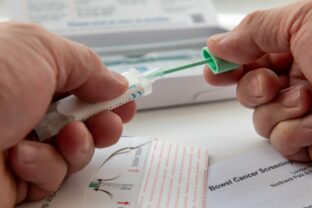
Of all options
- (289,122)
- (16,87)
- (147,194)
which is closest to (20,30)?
(16,87)

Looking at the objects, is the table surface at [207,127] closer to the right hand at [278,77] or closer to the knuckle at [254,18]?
the right hand at [278,77]

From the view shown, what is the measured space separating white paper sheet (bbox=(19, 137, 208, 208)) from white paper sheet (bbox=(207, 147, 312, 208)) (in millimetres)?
16

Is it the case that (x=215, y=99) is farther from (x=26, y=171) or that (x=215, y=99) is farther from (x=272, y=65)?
(x=26, y=171)

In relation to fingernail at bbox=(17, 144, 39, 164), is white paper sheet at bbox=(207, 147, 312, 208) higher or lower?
lower

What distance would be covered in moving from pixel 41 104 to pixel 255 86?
0.24 metres

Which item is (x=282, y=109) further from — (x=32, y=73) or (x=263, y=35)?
(x=32, y=73)

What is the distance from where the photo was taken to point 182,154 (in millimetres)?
467

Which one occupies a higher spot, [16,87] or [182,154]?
[16,87]

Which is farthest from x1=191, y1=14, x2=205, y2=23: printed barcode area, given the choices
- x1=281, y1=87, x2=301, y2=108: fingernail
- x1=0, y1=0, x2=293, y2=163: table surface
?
x1=281, y1=87, x2=301, y2=108: fingernail

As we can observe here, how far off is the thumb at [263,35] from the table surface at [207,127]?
94 mm

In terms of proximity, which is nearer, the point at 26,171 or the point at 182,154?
the point at 26,171

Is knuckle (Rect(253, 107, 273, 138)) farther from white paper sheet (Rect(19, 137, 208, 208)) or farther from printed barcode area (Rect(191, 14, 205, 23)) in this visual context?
printed barcode area (Rect(191, 14, 205, 23))

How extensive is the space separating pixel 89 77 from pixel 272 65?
0.24m

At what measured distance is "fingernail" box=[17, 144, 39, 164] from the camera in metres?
0.34
